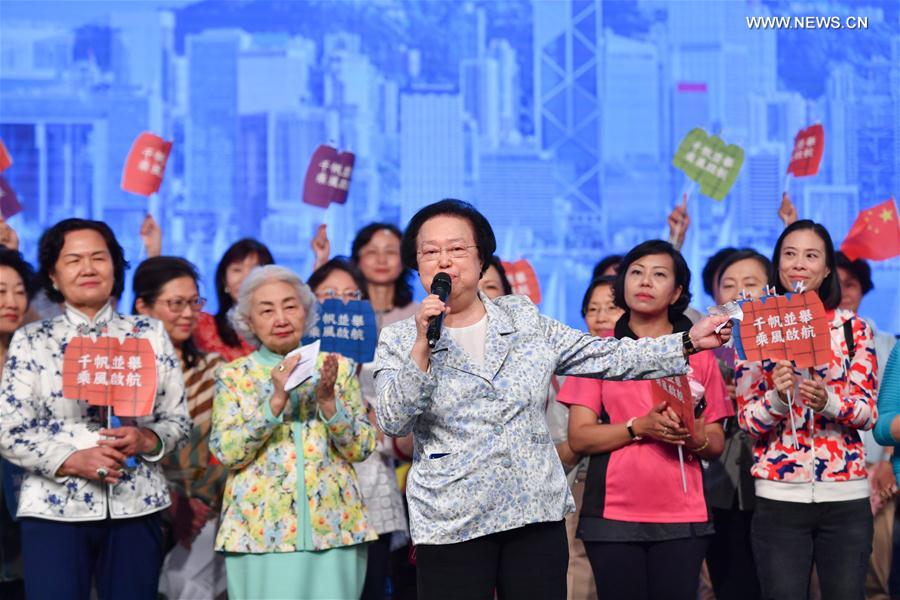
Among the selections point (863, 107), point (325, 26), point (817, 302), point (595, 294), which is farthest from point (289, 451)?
point (863, 107)

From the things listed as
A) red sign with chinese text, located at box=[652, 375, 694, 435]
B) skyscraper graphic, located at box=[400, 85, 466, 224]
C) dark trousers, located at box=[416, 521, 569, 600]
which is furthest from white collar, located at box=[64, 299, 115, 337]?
skyscraper graphic, located at box=[400, 85, 466, 224]

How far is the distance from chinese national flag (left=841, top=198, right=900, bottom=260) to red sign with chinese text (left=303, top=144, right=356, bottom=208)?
6.94 ft

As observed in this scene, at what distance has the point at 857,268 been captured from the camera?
14.4 ft

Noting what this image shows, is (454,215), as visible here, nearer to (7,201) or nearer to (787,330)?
(787,330)

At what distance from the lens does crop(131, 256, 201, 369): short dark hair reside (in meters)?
3.94

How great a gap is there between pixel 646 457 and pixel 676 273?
1.79ft

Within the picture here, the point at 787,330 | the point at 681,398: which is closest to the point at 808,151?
the point at 787,330

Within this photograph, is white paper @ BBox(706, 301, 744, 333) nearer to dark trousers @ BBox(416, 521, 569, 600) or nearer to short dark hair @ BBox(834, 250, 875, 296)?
dark trousers @ BBox(416, 521, 569, 600)

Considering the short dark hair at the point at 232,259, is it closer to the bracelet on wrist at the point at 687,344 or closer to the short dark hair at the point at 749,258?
the short dark hair at the point at 749,258

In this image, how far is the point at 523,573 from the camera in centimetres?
235

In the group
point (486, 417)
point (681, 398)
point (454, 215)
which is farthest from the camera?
point (681, 398)

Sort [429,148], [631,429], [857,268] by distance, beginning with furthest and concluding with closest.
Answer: [429,148]
[857,268]
[631,429]
